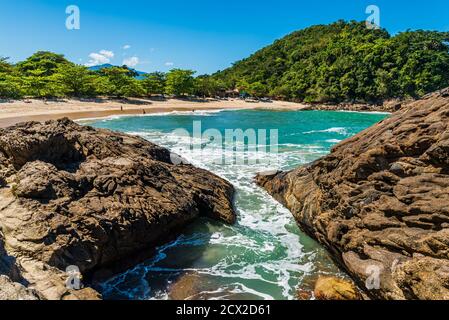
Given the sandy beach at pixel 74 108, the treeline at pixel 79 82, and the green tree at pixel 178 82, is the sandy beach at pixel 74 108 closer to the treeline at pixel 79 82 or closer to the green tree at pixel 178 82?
the treeline at pixel 79 82

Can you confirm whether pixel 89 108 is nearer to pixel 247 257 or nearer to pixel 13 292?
pixel 247 257

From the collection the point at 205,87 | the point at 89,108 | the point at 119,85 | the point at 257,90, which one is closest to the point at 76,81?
the point at 119,85

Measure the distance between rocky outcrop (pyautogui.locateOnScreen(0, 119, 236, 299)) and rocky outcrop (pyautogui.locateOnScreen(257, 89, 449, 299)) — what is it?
14.9ft

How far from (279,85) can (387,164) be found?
103 metres

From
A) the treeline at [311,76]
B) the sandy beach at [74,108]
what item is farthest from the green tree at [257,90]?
the sandy beach at [74,108]

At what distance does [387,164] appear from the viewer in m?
9.09

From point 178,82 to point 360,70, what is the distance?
51119mm

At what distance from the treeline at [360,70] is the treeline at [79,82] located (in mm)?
27496

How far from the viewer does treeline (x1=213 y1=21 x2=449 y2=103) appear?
3201 inches

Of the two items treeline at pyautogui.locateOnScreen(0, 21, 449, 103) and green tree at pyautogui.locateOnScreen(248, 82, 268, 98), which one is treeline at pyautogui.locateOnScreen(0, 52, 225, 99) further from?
green tree at pyautogui.locateOnScreen(248, 82, 268, 98)

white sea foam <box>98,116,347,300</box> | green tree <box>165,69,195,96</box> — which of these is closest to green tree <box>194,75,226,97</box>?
green tree <box>165,69,195,96</box>

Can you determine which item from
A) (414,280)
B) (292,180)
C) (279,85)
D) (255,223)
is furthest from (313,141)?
(279,85)

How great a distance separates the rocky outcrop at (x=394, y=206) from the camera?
6957 mm

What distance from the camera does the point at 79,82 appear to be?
56.4 meters
